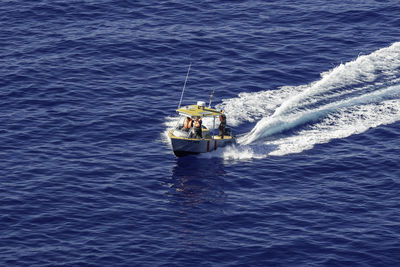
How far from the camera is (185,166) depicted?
69.8 metres

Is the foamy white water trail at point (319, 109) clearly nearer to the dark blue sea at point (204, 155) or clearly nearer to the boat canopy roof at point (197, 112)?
the dark blue sea at point (204, 155)

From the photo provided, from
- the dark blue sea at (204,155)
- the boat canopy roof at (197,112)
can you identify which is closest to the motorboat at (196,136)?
the boat canopy roof at (197,112)

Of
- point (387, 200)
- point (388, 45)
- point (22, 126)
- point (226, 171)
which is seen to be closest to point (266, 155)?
point (226, 171)

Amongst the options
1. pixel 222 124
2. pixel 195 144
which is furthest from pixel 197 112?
pixel 195 144

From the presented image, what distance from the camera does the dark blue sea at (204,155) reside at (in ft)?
187

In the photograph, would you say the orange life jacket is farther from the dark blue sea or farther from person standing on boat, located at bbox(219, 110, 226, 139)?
the dark blue sea

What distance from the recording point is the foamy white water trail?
74250 mm

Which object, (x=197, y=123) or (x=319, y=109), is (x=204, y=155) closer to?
(x=197, y=123)

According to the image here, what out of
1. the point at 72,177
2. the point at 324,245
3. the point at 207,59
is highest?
the point at 207,59

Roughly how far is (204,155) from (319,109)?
14.8m

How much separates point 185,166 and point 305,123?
14.8 m

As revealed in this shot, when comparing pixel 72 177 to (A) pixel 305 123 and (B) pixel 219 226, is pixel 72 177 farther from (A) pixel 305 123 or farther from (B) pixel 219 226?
(A) pixel 305 123

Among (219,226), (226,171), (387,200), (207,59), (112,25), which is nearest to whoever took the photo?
(219,226)

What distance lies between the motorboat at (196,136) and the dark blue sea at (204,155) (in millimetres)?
969
